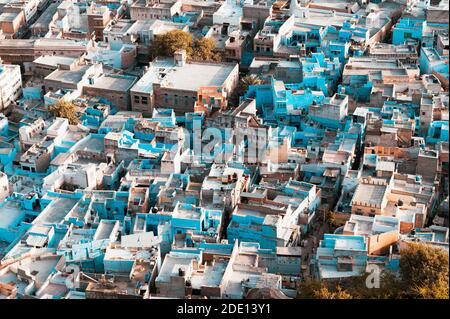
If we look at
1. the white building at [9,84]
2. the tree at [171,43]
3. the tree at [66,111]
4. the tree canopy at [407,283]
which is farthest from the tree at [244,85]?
the tree canopy at [407,283]

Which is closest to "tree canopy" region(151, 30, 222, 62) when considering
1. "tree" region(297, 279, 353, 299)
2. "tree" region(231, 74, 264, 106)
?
"tree" region(231, 74, 264, 106)

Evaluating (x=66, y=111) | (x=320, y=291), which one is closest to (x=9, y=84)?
(x=66, y=111)

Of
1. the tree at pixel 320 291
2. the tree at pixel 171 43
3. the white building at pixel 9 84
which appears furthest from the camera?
the tree at pixel 171 43

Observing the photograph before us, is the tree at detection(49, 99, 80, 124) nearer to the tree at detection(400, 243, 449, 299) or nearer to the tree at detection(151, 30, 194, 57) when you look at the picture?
the tree at detection(151, 30, 194, 57)

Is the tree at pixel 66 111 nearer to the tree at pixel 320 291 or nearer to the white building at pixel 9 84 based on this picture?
the white building at pixel 9 84

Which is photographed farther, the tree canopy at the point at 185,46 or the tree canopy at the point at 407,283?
the tree canopy at the point at 185,46

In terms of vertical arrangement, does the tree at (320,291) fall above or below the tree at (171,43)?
below
